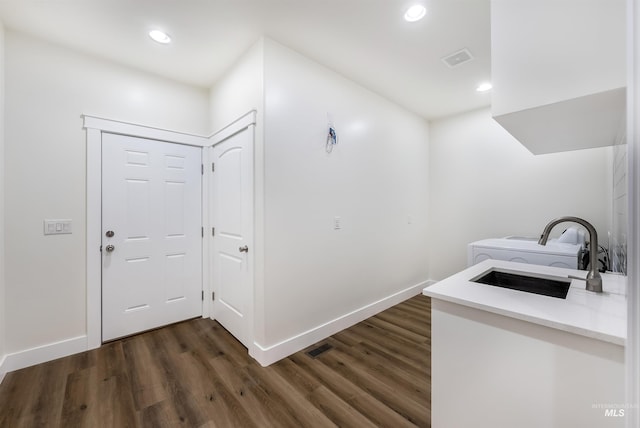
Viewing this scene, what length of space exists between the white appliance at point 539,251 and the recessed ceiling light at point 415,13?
6.24 ft

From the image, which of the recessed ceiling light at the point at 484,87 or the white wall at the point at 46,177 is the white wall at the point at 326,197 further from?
the white wall at the point at 46,177

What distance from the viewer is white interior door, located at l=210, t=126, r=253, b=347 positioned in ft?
7.53

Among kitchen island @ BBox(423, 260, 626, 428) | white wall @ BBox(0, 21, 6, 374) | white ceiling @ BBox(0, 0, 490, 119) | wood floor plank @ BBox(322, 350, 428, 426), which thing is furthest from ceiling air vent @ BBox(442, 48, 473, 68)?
white wall @ BBox(0, 21, 6, 374)

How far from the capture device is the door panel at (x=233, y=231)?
230 centimetres

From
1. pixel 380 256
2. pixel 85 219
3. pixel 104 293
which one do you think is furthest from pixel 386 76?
pixel 104 293

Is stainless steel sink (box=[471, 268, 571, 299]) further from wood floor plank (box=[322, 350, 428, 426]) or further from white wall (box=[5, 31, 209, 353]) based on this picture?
white wall (box=[5, 31, 209, 353])

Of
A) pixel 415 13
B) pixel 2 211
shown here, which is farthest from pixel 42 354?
pixel 415 13

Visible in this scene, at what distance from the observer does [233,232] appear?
101 inches

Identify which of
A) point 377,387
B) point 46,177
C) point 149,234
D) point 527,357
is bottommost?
point 377,387

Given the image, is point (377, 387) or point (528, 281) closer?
point (528, 281)

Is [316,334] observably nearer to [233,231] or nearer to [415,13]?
[233,231]

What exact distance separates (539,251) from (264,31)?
294 centimetres

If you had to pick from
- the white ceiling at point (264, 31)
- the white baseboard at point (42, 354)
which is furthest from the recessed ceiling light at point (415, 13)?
the white baseboard at point (42, 354)

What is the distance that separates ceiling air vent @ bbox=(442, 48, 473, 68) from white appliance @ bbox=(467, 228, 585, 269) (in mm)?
1751
